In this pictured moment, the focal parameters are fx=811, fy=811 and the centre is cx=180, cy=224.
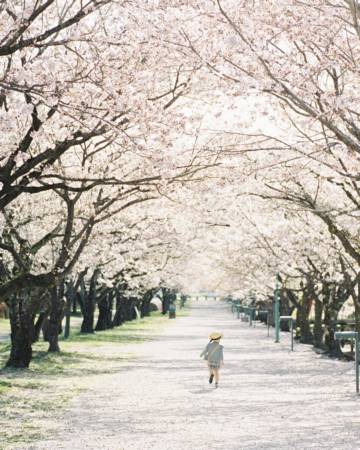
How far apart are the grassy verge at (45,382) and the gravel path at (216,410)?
0.42 meters

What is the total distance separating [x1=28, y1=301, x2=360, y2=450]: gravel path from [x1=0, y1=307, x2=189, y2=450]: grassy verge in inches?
16.4

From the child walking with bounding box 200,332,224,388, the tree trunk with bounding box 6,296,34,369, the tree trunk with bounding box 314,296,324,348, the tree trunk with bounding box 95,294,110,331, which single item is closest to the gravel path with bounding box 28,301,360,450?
the child walking with bounding box 200,332,224,388

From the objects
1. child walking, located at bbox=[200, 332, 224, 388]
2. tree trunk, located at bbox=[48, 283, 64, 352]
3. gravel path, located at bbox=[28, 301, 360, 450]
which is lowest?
gravel path, located at bbox=[28, 301, 360, 450]

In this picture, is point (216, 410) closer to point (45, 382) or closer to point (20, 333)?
point (45, 382)

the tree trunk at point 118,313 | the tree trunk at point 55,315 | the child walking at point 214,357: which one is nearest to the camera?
the child walking at point 214,357

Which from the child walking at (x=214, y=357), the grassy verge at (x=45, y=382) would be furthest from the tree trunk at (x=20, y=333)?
the child walking at (x=214, y=357)

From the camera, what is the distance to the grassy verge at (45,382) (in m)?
12.4

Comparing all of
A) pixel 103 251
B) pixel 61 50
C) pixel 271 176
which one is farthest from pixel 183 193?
pixel 103 251

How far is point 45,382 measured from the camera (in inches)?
771

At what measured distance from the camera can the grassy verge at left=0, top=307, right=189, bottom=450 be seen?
1243 cm

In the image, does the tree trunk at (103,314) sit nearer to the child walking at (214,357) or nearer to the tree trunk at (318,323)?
the tree trunk at (318,323)

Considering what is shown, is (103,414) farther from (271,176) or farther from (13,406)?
(271,176)

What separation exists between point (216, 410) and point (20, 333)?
375 inches

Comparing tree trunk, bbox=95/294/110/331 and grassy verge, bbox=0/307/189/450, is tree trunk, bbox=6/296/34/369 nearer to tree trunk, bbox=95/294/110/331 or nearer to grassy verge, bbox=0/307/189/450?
grassy verge, bbox=0/307/189/450
